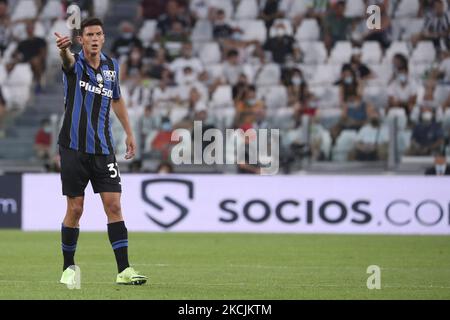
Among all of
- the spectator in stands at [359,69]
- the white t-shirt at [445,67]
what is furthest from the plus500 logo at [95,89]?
the white t-shirt at [445,67]

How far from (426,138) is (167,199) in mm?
4559

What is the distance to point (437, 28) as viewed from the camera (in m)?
23.6

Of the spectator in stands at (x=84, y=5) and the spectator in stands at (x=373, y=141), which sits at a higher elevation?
the spectator in stands at (x=84, y=5)

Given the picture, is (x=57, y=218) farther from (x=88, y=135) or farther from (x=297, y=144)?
(x=88, y=135)

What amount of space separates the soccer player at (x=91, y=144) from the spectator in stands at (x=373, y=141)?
10.5 meters

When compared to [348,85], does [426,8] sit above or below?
above

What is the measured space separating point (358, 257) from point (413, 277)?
3.09 meters

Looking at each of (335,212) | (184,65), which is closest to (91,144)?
(335,212)

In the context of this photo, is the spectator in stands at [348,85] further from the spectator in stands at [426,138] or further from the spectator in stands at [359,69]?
the spectator in stands at [426,138]

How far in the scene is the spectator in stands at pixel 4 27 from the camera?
2556cm

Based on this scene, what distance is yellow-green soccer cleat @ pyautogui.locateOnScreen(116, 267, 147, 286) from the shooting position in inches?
409

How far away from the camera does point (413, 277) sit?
11711mm

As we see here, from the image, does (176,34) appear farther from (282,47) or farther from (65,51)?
(65,51)

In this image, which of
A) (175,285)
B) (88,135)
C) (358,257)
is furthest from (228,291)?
(358,257)
